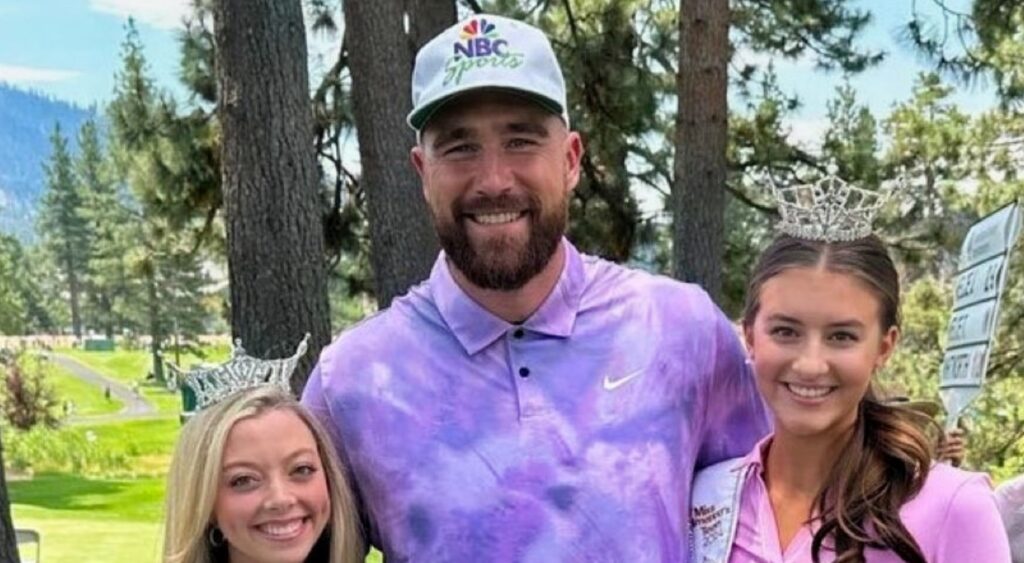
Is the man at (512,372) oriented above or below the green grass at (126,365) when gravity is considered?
above

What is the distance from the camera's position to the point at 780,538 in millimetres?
2033

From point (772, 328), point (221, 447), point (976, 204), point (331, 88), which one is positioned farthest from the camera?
point (976, 204)

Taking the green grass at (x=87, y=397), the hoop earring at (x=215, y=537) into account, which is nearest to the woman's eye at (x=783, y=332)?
the hoop earring at (x=215, y=537)

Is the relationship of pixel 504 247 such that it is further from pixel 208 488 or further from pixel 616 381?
pixel 208 488

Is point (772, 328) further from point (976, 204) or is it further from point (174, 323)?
point (174, 323)

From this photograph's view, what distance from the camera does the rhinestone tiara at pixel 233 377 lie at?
7.95 ft

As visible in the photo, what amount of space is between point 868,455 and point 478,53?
937mm

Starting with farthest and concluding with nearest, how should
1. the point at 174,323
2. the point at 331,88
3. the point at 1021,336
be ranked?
the point at 174,323
the point at 1021,336
the point at 331,88

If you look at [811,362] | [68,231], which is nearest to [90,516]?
[811,362]

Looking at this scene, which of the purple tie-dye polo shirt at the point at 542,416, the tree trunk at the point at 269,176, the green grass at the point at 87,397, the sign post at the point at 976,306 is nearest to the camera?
the purple tie-dye polo shirt at the point at 542,416

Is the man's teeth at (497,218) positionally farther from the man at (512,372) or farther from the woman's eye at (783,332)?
the woman's eye at (783,332)

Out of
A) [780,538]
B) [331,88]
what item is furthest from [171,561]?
[331,88]

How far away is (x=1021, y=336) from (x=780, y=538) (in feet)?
48.4

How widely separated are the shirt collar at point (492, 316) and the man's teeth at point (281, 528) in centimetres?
45
